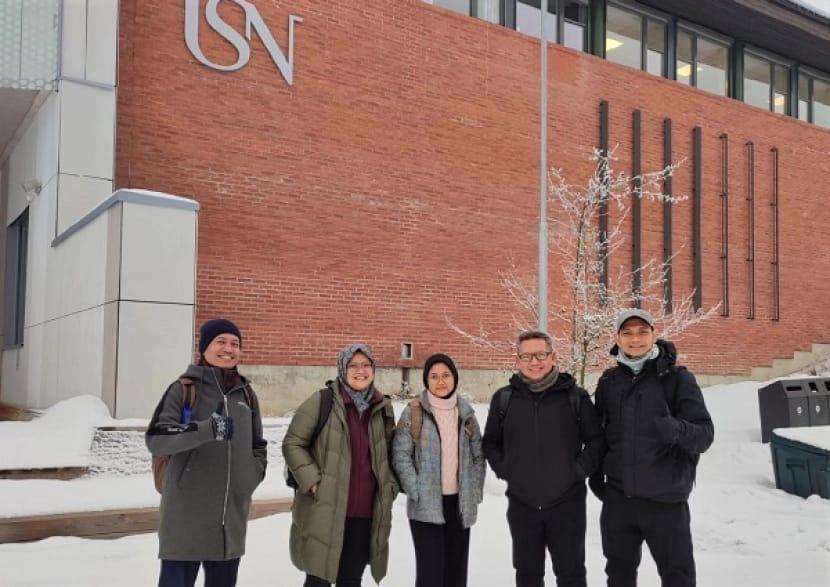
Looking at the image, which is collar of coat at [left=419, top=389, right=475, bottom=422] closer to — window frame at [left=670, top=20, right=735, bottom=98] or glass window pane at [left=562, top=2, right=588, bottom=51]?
glass window pane at [left=562, top=2, right=588, bottom=51]

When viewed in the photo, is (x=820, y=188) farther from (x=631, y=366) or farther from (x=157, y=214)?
(x=631, y=366)

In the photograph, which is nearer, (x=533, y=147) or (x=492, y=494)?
(x=492, y=494)

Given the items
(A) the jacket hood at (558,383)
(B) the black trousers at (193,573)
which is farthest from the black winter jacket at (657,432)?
(B) the black trousers at (193,573)

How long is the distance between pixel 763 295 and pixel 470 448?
1929 cm

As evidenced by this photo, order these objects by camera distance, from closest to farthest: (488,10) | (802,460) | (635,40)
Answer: (802,460) < (488,10) < (635,40)

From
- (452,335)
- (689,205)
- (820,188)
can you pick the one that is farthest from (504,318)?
(820,188)

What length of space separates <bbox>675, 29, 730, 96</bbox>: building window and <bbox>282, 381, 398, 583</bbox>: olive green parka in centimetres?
1903

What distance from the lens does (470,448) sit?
4.63 meters

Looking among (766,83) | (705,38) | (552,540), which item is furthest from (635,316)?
(766,83)

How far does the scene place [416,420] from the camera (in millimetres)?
4551

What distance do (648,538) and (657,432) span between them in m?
0.59

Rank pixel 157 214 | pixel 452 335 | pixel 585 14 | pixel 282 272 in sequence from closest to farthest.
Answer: pixel 157 214, pixel 282 272, pixel 452 335, pixel 585 14

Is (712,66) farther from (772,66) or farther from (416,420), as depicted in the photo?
(416,420)

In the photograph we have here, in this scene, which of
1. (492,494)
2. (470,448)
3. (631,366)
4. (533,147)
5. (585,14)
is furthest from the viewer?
(585,14)
